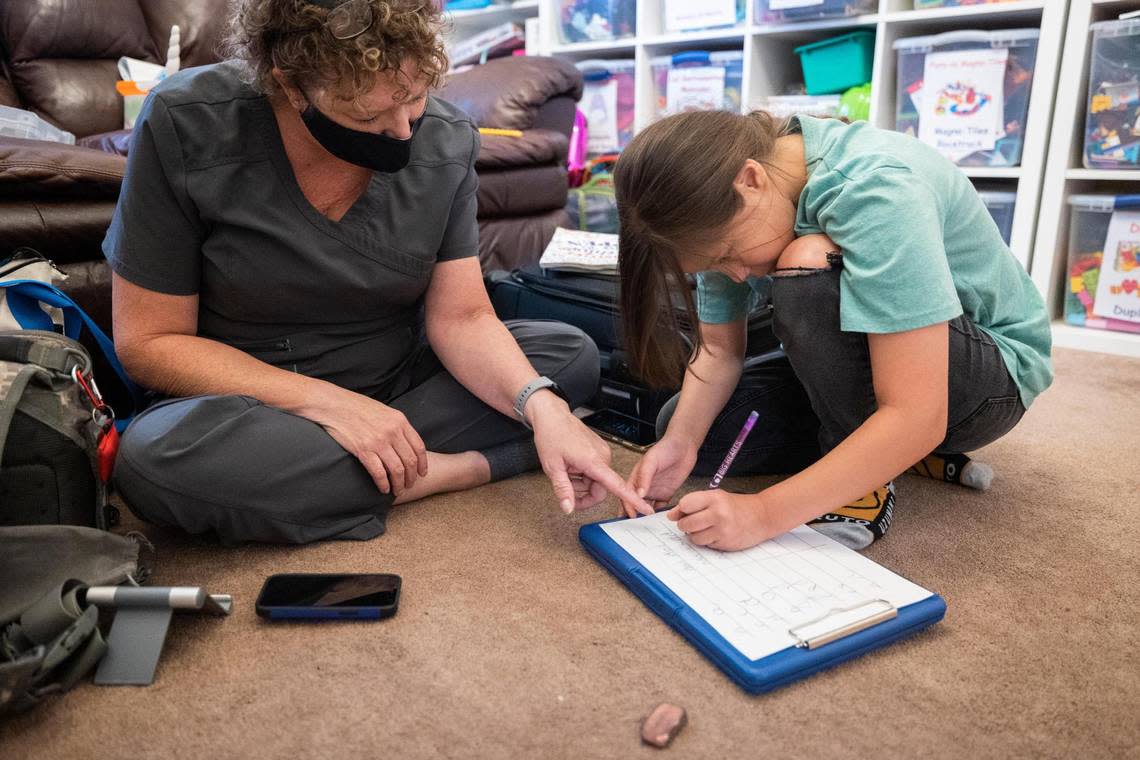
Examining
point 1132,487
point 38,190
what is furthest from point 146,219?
point 1132,487

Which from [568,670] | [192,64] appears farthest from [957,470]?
[192,64]

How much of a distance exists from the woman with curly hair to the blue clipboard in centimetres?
13

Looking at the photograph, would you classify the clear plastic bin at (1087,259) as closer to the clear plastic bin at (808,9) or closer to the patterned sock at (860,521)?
the clear plastic bin at (808,9)

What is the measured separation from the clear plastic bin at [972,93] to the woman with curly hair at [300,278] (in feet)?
4.36

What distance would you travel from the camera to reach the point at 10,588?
0.75 meters

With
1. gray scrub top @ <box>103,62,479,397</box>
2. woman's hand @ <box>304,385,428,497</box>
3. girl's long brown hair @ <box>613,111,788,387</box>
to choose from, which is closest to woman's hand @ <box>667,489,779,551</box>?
girl's long brown hair @ <box>613,111,788,387</box>

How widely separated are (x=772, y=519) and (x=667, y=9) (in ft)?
6.39

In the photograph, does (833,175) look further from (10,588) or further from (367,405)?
(10,588)

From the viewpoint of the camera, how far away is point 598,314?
1.40 meters

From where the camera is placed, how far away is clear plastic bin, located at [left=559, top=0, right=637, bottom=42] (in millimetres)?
2510

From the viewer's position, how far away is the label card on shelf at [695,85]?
92.2 inches

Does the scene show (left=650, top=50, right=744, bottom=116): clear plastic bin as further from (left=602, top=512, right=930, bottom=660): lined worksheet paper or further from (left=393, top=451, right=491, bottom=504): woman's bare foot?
(left=602, top=512, right=930, bottom=660): lined worksheet paper

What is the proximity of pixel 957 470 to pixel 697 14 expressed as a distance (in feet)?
5.37

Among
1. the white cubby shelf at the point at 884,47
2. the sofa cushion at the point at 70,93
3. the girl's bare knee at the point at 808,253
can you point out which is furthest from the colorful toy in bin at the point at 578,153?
the girl's bare knee at the point at 808,253
